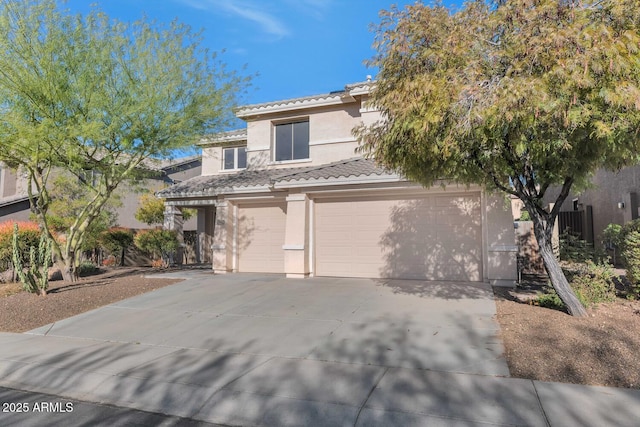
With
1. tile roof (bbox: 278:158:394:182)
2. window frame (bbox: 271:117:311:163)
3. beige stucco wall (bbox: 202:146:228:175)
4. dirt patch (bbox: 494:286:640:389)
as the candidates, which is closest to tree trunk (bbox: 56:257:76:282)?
tile roof (bbox: 278:158:394:182)

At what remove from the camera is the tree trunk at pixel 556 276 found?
6.40 m

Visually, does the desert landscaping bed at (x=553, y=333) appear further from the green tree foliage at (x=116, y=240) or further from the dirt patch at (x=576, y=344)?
the green tree foliage at (x=116, y=240)

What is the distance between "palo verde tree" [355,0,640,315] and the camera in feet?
15.0

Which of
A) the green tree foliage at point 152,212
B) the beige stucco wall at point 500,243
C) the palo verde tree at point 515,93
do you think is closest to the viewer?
the palo verde tree at point 515,93

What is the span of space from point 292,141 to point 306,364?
10986 millimetres

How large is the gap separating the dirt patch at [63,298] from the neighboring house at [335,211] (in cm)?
314

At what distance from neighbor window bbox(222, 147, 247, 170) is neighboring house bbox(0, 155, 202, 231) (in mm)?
1114

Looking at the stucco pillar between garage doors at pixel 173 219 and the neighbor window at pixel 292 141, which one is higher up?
the neighbor window at pixel 292 141

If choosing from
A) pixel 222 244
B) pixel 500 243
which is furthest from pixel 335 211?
pixel 500 243

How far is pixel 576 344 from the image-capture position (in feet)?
17.6

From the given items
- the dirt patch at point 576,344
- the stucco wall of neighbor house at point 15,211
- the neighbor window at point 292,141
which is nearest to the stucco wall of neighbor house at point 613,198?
the dirt patch at point 576,344

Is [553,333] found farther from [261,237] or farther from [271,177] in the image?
[261,237]

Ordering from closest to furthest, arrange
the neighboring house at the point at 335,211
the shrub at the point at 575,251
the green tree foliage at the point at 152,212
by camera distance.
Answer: the shrub at the point at 575,251, the neighboring house at the point at 335,211, the green tree foliage at the point at 152,212

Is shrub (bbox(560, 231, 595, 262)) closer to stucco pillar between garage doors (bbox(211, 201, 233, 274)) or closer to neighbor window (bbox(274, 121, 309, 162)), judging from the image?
neighbor window (bbox(274, 121, 309, 162))
